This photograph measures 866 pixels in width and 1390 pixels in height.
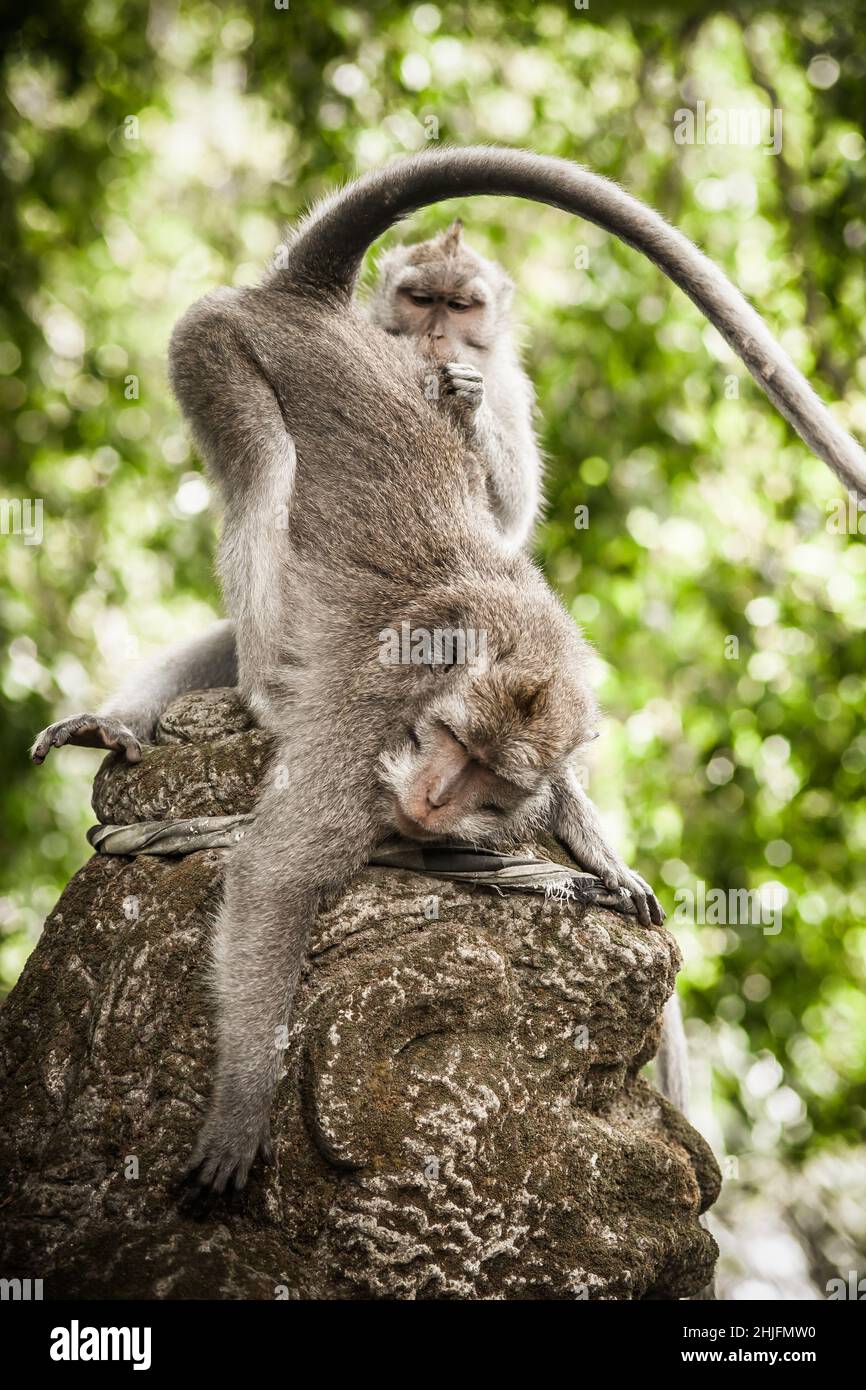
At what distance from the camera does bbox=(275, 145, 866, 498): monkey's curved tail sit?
13.5 feet

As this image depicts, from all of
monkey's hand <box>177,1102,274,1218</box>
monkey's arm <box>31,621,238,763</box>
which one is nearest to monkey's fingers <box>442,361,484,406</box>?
monkey's arm <box>31,621,238,763</box>

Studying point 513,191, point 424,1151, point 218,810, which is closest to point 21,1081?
point 218,810

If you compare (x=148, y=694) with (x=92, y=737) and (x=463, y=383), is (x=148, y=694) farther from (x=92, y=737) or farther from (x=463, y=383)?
(x=463, y=383)

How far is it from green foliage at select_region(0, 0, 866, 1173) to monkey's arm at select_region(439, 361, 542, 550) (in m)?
2.52

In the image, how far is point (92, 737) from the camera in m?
5.12

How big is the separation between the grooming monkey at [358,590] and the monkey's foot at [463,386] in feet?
0.61

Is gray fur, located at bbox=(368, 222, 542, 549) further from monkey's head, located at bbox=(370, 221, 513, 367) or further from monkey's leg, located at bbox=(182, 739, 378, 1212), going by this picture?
monkey's leg, located at bbox=(182, 739, 378, 1212)

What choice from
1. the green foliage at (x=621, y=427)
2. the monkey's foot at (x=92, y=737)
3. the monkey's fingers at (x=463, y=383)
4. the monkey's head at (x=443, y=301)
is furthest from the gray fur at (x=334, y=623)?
the green foliage at (x=621, y=427)

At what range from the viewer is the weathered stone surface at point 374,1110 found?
159 inches

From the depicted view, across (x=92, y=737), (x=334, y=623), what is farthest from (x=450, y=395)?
(x=92, y=737)

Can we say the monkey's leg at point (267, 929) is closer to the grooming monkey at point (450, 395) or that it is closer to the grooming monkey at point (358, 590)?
the grooming monkey at point (358, 590)

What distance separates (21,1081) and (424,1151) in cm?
144

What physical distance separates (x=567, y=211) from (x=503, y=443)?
145cm

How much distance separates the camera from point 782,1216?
8.10 meters
